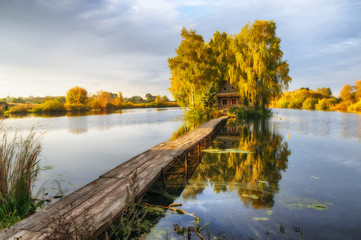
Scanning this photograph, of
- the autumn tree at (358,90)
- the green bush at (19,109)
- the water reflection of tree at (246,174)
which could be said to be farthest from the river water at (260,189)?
the green bush at (19,109)

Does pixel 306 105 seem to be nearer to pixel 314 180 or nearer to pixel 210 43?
pixel 210 43

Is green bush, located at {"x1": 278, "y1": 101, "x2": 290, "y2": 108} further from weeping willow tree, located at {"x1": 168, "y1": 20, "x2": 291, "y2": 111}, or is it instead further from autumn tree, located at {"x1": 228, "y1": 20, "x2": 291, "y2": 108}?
autumn tree, located at {"x1": 228, "y1": 20, "x2": 291, "y2": 108}

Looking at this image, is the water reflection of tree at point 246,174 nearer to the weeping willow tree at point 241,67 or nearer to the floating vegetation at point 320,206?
the floating vegetation at point 320,206

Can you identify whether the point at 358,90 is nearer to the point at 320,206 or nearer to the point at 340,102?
the point at 340,102

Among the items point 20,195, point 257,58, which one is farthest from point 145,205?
point 257,58

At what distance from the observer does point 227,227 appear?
421 centimetres

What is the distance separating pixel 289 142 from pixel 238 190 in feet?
30.8

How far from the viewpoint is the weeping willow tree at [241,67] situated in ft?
93.5

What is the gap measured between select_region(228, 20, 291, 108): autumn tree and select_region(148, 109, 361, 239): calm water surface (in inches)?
767

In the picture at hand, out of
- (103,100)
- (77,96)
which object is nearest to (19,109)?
(77,96)

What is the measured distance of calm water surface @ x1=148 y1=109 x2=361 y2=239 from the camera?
4.11m

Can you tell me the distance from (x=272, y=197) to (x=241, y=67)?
86.3 feet

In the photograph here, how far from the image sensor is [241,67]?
29.4 m

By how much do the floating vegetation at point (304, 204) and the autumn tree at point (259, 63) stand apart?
24.7m
